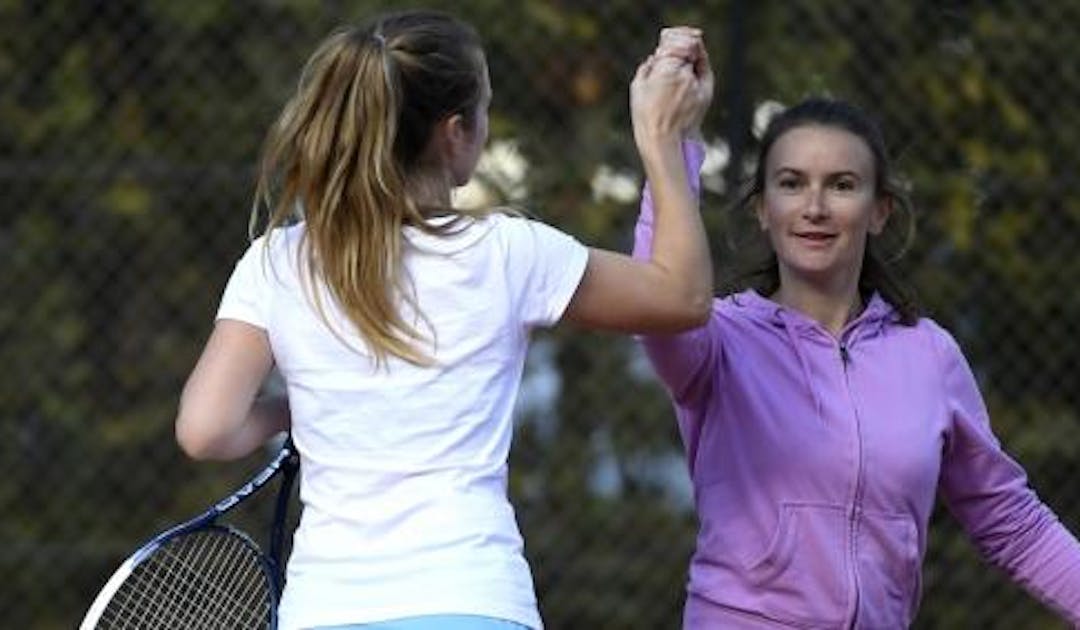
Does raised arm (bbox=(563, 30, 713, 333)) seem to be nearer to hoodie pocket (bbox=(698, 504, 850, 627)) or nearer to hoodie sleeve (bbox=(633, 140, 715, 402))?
hoodie sleeve (bbox=(633, 140, 715, 402))

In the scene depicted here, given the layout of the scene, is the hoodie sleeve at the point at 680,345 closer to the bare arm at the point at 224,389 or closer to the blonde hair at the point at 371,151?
the blonde hair at the point at 371,151

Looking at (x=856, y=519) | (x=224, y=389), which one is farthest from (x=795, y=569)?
(x=224, y=389)

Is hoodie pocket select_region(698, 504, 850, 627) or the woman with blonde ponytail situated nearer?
the woman with blonde ponytail

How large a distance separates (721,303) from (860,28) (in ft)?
9.10

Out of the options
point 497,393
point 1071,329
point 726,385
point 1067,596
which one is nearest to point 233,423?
point 497,393

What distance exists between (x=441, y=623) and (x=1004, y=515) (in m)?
1.11

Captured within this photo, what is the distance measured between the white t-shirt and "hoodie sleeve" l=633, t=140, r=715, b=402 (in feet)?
1.18

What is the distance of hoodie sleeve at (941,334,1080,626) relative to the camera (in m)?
3.64

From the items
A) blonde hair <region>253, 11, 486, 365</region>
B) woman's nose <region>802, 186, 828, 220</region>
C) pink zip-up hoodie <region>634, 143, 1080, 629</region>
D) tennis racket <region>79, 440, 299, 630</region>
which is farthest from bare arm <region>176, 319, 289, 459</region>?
woman's nose <region>802, 186, 828, 220</region>

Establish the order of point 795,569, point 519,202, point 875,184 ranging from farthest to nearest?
1. point 519,202
2. point 875,184
3. point 795,569

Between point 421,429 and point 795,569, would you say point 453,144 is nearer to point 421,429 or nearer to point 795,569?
point 421,429

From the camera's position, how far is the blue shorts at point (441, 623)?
286 cm

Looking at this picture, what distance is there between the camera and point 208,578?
3307 mm

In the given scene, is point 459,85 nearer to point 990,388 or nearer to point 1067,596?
point 1067,596
